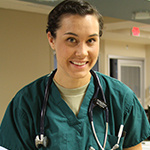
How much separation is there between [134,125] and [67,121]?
1.09ft

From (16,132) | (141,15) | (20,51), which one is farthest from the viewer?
(20,51)

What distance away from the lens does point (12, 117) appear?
107cm

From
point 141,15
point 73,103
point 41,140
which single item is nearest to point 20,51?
point 141,15

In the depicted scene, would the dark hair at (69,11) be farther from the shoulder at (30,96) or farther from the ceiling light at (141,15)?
the ceiling light at (141,15)

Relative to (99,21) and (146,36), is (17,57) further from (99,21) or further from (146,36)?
(146,36)

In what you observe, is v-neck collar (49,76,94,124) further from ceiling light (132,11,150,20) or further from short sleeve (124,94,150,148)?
ceiling light (132,11,150,20)

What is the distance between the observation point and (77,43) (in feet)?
3.08

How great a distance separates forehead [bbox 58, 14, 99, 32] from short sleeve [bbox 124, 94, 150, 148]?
0.44 metres

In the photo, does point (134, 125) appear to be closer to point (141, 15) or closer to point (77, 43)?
point (77, 43)

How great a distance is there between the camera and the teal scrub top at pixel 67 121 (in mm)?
1024

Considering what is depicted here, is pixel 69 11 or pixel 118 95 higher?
pixel 69 11

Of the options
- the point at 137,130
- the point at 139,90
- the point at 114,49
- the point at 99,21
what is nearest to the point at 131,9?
the point at 99,21

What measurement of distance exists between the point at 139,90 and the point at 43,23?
3285mm

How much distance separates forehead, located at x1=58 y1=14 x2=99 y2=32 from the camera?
91 centimetres
